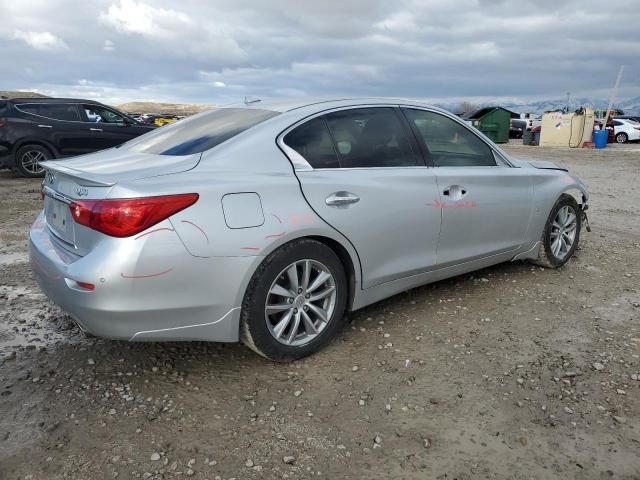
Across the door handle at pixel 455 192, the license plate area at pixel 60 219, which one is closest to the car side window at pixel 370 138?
the door handle at pixel 455 192

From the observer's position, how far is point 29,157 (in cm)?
1104

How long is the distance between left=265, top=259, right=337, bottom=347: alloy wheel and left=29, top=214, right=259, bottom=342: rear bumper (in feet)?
0.90

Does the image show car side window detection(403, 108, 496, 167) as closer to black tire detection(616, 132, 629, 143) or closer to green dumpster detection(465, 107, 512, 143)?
green dumpster detection(465, 107, 512, 143)

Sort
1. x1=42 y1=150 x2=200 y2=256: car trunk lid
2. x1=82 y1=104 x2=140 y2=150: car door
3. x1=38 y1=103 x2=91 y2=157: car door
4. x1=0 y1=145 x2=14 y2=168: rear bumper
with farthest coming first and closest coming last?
1. x1=82 y1=104 x2=140 y2=150: car door
2. x1=38 y1=103 x2=91 y2=157: car door
3. x1=0 y1=145 x2=14 y2=168: rear bumper
4. x1=42 y1=150 x2=200 y2=256: car trunk lid

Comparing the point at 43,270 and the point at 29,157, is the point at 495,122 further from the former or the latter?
the point at 43,270

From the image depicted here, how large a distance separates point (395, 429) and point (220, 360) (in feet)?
3.96

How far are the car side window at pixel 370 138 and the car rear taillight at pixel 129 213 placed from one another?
1.18m

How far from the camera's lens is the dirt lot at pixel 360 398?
2383 mm

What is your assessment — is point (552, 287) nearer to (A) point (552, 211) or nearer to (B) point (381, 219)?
(A) point (552, 211)

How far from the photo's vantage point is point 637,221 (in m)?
7.43

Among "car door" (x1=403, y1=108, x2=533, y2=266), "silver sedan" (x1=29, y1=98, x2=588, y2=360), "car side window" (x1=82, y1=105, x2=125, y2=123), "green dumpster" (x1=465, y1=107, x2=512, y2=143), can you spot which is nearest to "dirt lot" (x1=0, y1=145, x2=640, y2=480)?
"silver sedan" (x1=29, y1=98, x2=588, y2=360)

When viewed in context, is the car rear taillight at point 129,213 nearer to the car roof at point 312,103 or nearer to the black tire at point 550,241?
the car roof at point 312,103

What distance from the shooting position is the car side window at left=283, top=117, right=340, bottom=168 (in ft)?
10.5

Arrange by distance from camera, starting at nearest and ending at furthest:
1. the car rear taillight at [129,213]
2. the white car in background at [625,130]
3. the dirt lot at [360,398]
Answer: the dirt lot at [360,398], the car rear taillight at [129,213], the white car in background at [625,130]
